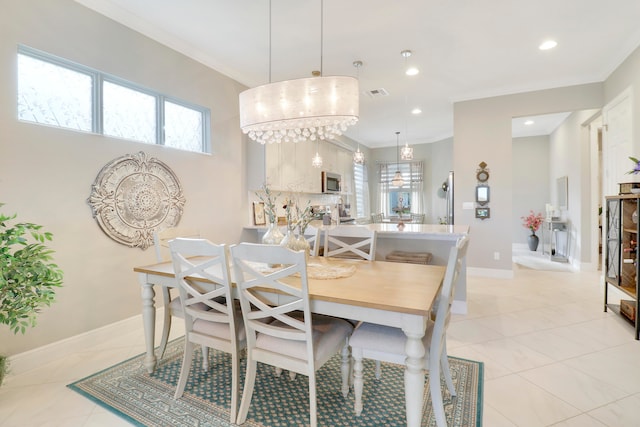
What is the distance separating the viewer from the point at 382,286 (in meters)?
1.68

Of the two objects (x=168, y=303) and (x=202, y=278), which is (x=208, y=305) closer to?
(x=202, y=278)

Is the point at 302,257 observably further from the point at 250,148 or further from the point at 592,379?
the point at 250,148

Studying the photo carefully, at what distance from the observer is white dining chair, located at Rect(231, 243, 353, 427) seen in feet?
4.78

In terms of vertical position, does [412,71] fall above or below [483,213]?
above

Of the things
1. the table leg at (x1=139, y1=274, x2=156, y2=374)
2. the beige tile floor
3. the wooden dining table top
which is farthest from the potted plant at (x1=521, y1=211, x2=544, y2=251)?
the table leg at (x1=139, y1=274, x2=156, y2=374)

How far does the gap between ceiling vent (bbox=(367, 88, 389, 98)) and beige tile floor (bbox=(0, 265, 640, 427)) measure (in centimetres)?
318

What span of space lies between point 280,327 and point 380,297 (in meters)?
0.56

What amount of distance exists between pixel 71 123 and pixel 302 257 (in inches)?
96.6

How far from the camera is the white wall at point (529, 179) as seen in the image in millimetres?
7141

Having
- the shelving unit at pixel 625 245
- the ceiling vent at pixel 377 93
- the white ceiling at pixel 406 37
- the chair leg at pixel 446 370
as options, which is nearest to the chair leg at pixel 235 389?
the chair leg at pixel 446 370

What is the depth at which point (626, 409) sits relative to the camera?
176cm

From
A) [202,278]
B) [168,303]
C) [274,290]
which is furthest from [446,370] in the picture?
[168,303]

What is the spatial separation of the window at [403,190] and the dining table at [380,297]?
640cm

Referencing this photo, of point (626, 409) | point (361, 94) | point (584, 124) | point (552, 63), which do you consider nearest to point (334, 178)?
point (361, 94)
